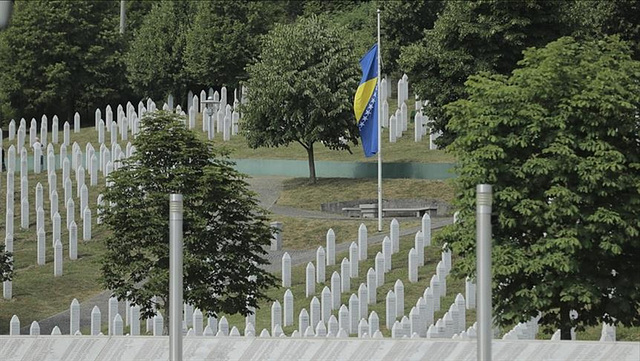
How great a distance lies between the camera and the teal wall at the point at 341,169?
60.6 metres

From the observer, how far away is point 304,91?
6169cm

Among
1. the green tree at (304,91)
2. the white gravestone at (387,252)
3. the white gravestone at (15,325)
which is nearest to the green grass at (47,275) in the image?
the white gravestone at (15,325)

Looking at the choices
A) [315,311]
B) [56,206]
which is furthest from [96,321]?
[56,206]

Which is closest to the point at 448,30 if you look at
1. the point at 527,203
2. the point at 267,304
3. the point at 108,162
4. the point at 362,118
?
the point at 362,118

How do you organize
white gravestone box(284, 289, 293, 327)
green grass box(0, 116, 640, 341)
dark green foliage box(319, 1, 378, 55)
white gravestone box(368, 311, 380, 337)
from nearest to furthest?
white gravestone box(368, 311, 380, 337) < white gravestone box(284, 289, 293, 327) < green grass box(0, 116, 640, 341) < dark green foliage box(319, 1, 378, 55)

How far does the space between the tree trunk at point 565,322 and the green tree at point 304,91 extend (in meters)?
27.9

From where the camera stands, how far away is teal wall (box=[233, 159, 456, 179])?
60.6 metres

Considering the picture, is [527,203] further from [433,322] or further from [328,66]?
[328,66]

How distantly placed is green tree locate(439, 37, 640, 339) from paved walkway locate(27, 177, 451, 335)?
11330 millimetres

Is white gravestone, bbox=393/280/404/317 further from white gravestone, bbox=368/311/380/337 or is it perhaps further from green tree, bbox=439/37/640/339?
green tree, bbox=439/37/640/339

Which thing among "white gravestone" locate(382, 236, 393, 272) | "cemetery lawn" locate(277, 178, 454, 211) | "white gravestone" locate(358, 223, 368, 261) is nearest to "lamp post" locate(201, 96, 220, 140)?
"cemetery lawn" locate(277, 178, 454, 211)

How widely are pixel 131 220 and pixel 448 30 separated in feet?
67.5

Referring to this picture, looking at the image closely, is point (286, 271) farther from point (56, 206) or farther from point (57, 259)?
point (56, 206)

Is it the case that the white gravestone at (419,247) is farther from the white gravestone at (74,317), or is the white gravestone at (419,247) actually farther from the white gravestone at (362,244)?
the white gravestone at (74,317)
